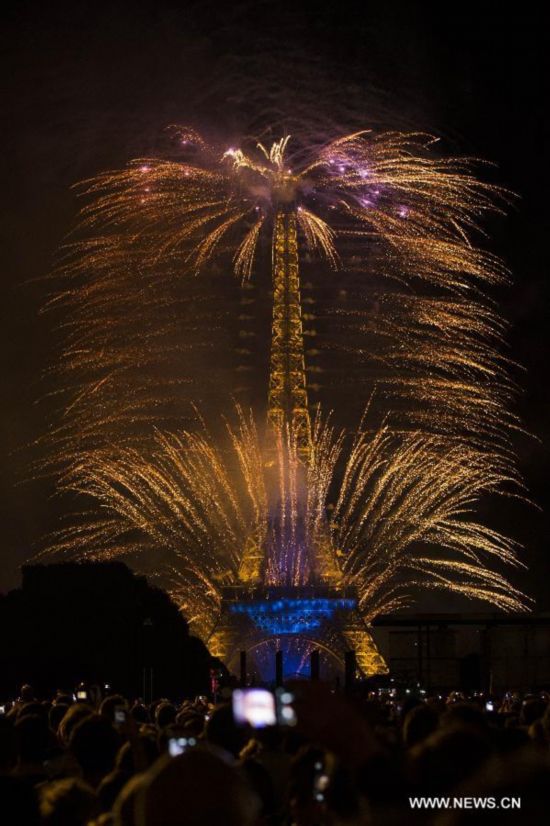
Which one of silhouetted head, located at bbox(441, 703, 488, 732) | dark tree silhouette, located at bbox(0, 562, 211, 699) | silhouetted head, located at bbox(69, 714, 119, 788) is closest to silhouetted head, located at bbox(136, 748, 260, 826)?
silhouetted head, located at bbox(69, 714, 119, 788)

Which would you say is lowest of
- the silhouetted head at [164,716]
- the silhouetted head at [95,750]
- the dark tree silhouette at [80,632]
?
the silhouetted head at [95,750]

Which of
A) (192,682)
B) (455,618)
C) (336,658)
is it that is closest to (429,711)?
(455,618)

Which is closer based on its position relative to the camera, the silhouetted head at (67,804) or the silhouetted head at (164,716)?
the silhouetted head at (67,804)

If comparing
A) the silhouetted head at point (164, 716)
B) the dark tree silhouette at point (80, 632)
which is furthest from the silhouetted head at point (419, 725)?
the dark tree silhouette at point (80, 632)

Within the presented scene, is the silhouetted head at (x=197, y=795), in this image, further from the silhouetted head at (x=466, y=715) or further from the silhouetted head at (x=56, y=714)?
the silhouetted head at (x=56, y=714)

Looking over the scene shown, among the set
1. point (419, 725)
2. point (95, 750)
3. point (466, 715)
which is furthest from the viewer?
point (466, 715)

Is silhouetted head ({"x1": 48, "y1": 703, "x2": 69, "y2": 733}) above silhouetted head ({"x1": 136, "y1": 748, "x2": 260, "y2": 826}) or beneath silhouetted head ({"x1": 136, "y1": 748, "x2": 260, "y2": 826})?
above

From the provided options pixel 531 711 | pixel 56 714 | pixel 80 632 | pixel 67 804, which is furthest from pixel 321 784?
pixel 80 632

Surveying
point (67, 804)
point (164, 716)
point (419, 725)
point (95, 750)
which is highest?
point (164, 716)

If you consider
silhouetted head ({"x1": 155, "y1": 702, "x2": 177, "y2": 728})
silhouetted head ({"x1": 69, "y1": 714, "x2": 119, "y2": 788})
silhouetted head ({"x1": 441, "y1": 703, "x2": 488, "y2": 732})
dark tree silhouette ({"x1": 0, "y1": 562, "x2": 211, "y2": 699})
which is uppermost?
dark tree silhouette ({"x1": 0, "y1": 562, "x2": 211, "y2": 699})

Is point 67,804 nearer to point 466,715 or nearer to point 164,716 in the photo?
point 466,715

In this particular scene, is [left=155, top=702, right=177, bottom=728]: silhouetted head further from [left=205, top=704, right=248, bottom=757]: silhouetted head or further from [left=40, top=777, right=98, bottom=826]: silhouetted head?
[left=40, top=777, right=98, bottom=826]: silhouetted head
